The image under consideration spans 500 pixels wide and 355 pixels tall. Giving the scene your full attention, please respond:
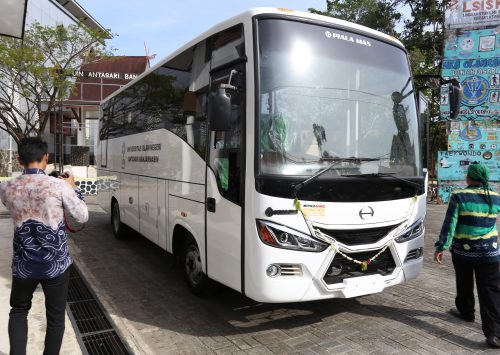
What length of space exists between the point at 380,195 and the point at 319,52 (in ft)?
4.99

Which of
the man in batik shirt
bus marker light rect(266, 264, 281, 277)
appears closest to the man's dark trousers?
bus marker light rect(266, 264, 281, 277)

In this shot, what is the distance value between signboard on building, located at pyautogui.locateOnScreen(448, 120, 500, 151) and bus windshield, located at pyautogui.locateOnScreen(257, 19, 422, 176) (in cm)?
1195

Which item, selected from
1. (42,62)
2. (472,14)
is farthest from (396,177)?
(42,62)

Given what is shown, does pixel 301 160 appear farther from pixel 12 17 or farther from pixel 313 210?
pixel 12 17

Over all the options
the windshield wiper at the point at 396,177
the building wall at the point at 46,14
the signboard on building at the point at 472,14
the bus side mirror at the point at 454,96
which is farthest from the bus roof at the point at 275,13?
the building wall at the point at 46,14

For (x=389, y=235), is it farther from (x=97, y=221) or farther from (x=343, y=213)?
(x=97, y=221)

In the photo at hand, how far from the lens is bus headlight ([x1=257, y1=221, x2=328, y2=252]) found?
12.4ft

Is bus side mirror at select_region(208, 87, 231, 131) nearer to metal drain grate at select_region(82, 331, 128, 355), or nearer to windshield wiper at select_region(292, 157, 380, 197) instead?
windshield wiper at select_region(292, 157, 380, 197)

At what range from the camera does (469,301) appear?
4.50 m

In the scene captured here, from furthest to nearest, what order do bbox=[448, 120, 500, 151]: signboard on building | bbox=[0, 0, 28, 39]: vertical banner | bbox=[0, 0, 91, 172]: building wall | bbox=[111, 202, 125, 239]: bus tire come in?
bbox=[0, 0, 91, 172]: building wall, bbox=[448, 120, 500, 151]: signboard on building, bbox=[111, 202, 125, 239]: bus tire, bbox=[0, 0, 28, 39]: vertical banner

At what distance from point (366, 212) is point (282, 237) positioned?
914mm

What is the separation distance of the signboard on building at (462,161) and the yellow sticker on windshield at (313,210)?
13.0 metres

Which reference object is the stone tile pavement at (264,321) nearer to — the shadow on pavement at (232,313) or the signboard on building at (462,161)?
the shadow on pavement at (232,313)

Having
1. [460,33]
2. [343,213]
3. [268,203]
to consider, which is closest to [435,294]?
[343,213]
